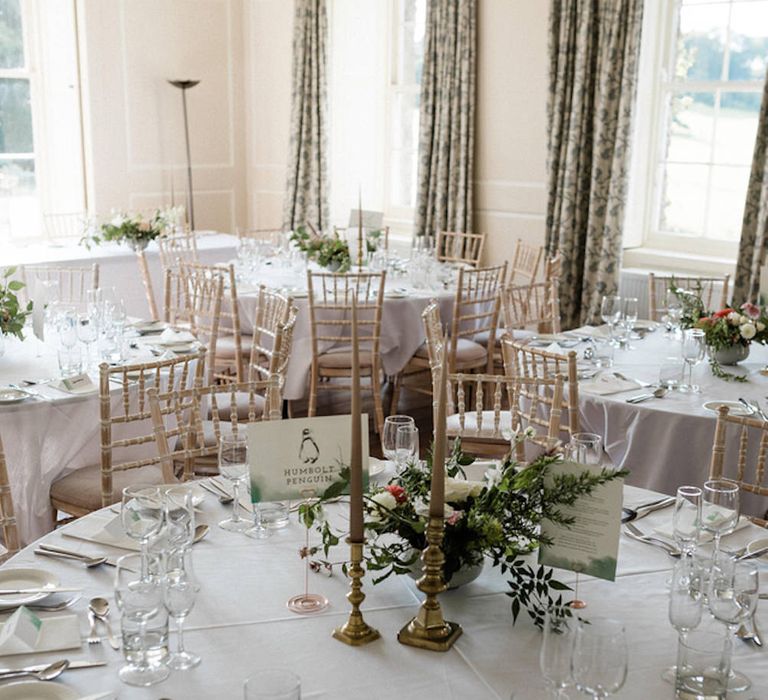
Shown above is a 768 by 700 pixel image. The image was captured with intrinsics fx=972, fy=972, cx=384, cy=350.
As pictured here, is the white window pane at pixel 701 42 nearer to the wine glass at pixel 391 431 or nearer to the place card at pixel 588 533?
Result: the wine glass at pixel 391 431

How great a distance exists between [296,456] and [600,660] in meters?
0.79

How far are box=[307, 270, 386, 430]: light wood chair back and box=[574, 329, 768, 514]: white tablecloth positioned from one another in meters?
1.87

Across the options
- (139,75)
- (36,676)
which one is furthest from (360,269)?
(36,676)

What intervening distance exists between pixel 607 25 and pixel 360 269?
7.54ft

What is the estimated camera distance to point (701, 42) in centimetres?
643

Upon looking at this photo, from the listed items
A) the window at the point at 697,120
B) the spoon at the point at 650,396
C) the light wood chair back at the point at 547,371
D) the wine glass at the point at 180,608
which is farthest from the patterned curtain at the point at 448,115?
the wine glass at the point at 180,608

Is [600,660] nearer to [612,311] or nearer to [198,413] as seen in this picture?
[198,413]

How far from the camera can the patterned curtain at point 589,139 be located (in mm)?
6293

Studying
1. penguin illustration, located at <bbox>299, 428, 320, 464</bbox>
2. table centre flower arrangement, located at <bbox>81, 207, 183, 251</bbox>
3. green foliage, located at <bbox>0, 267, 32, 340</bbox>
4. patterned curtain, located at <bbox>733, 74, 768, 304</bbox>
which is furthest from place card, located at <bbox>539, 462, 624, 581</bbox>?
table centre flower arrangement, located at <bbox>81, 207, 183, 251</bbox>

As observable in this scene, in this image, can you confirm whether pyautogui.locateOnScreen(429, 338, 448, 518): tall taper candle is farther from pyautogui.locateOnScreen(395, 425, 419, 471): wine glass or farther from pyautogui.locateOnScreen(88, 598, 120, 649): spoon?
pyautogui.locateOnScreen(395, 425, 419, 471): wine glass

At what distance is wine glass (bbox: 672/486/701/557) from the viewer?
6.70 ft

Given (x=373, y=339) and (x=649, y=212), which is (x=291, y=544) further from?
(x=649, y=212)

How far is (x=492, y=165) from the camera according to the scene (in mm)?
7320

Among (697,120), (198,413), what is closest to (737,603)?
(198,413)
